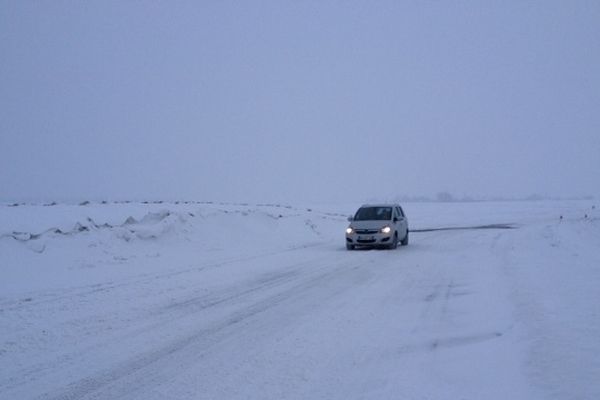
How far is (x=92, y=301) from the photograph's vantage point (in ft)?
37.8

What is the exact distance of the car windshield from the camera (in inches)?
981

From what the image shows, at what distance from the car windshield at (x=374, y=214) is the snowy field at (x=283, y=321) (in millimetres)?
4368

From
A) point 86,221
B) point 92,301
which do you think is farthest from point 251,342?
point 86,221

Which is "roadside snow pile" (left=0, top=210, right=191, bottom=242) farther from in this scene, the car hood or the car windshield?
the car windshield

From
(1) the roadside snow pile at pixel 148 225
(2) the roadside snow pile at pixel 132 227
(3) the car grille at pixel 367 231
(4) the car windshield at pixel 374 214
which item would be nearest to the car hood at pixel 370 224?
(3) the car grille at pixel 367 231

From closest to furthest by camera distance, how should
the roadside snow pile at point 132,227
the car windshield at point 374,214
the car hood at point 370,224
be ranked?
the roadside snow pile at point 132,227
the car hood at point 370,224
the car windshield at point 374,214

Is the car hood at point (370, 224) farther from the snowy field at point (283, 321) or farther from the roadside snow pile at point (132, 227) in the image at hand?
the roadside snow pile at point (132, 227)

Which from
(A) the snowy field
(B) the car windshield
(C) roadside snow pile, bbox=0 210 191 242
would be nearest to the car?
(B) the car windshield

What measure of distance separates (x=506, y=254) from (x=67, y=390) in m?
16.9

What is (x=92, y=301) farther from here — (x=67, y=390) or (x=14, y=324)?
(x=67, y=390)

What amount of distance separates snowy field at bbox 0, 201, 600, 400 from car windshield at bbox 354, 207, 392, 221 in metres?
4.37

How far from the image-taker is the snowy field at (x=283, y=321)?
6258 millimetres

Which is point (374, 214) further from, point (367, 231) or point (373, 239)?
point (373, 239)

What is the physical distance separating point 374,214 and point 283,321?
16.2 m
